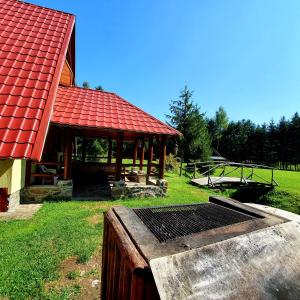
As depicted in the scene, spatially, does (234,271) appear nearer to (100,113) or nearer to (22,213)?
(22,213)

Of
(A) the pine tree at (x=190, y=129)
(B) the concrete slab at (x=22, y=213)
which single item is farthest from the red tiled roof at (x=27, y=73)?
(A) the pine tree at (x=190, y=129)

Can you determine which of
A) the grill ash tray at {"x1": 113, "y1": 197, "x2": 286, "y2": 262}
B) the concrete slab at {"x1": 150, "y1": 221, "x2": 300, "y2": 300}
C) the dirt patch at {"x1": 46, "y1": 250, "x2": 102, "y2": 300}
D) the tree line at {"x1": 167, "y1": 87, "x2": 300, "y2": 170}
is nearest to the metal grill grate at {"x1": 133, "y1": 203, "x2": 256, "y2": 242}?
the grill ash tray at {"x1": 113, "y1": 197, "x2": 286, "y2": 262}

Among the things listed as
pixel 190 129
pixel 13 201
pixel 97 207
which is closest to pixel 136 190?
pixel 97 207

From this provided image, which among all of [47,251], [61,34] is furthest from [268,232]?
[61,34]

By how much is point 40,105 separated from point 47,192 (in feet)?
17.5

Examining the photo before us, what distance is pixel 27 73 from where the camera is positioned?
5699mm

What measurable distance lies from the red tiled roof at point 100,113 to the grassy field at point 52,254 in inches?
132

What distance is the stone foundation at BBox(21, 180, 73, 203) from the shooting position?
8899mm

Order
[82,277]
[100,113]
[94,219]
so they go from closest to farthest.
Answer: [82,277]
[94,219]
[100,113]

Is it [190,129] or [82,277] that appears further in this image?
[190,129]

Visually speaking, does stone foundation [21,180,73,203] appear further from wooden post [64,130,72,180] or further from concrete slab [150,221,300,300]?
concrete slab [150,221,300,300]

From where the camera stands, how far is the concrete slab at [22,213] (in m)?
7.04

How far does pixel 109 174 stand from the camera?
14766 mm

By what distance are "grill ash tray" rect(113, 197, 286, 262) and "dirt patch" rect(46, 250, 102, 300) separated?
1748 millimetres
